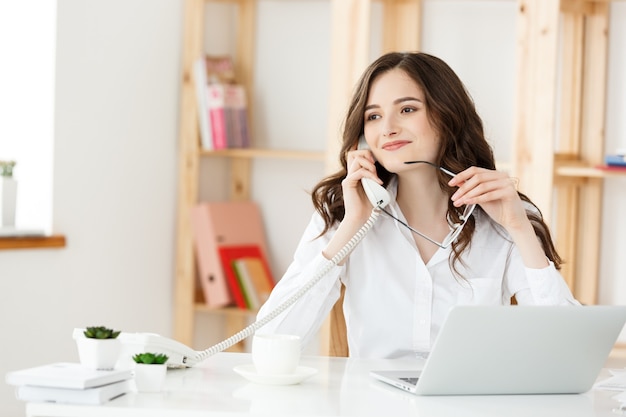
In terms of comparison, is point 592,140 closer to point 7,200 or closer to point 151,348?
point 7,200

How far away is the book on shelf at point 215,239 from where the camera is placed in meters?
3.81

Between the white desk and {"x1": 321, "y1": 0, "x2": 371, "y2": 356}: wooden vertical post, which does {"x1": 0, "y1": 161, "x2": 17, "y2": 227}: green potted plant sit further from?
the white desk

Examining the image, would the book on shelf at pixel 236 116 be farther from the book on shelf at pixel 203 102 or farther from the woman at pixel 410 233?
the woman at pixel 410 233

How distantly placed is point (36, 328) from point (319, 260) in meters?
1.49

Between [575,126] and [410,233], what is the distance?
141cm

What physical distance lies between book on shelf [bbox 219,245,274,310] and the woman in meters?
1.57

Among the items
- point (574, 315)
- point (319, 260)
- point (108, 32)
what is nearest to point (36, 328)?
point (108, 32)

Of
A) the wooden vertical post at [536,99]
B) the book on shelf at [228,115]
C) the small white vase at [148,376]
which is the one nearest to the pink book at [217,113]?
the book on shelf at [228,115]

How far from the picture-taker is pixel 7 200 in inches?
124

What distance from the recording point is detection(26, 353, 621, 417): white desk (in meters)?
1.34

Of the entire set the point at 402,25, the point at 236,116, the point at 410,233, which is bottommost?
the point at 410,233

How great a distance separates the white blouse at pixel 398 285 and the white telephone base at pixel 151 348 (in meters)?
0.44

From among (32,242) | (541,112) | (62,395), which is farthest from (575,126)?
(62,395)

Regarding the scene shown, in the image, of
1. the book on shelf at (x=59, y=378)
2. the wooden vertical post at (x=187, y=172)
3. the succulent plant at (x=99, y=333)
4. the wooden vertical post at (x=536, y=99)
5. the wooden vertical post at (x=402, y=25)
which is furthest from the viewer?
the wooden vertical post at (x=187, y=172)
